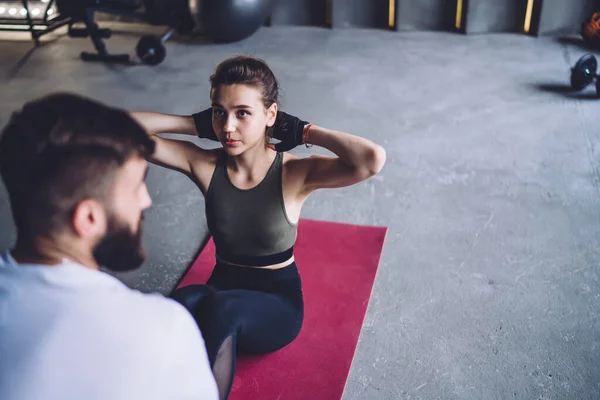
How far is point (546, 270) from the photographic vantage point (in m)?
2.63

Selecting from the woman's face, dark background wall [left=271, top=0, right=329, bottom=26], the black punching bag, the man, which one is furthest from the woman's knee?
dark background wall [left=271, top=0, right=329, bottom=26]

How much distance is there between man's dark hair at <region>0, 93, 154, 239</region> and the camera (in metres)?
0.98

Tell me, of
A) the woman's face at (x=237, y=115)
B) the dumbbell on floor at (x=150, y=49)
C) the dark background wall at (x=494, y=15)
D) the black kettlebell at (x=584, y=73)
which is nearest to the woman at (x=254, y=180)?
the woman's face at (x=237, y=115)

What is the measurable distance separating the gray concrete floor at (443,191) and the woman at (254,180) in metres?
0.44

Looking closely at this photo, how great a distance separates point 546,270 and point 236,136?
1.57 m

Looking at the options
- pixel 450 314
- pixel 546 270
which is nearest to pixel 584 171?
pixel 546 270

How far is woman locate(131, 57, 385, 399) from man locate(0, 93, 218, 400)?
2.66 feet

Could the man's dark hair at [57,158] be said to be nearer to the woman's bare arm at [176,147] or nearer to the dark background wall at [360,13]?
the woman's bare arm at [176,147]

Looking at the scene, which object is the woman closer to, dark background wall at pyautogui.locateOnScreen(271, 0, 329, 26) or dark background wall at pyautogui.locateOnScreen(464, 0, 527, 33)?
dark background wall at pyautogui.locateOnScreen(464, 0, 527, 33)

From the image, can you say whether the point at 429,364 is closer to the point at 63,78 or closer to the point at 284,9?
the point at 63,78

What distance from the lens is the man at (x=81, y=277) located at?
869 mm

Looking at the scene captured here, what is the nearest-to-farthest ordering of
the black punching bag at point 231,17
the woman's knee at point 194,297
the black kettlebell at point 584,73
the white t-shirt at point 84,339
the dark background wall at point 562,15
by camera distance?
the white t-shirt at point 84,339 → the woman's knee at point 194,297 → the black kettlebell at point 584,73 → the black punching bag at point 231,17 → the dark background wall at point 562,15

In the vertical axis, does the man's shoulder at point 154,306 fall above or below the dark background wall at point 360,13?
above

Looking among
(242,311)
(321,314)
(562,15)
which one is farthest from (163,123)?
(562,15)
